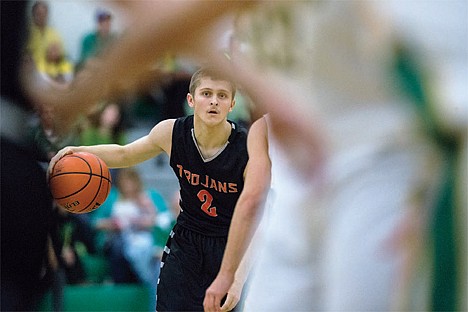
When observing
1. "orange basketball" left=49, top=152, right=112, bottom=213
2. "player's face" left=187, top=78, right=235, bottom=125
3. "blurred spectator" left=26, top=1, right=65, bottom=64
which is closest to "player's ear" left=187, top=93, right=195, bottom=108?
"player's face" left=187, top=78, right=235, bottom=125

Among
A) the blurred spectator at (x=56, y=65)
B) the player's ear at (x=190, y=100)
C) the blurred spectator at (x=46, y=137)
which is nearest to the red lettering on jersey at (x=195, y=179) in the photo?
the player's ear at (x=190, y=100)

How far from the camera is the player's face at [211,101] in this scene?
108 inches

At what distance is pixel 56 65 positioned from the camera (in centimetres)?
287

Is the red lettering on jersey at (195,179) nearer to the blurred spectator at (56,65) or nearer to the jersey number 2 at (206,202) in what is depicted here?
the jersey number 2 at (206,202)

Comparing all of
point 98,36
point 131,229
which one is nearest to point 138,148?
point 98,36

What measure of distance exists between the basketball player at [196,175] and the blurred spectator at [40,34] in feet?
1.10

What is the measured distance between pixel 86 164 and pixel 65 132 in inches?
13.0

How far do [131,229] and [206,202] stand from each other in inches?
31.9

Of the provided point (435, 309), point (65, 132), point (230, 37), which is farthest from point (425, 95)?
point (65, 132)

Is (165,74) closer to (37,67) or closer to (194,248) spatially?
(37,67)

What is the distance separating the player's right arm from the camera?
9.78 feet

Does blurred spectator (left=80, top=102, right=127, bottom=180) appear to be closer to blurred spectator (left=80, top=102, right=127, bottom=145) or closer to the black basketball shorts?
blurred spectator (left=80, top=102, right=127, bottom=145)

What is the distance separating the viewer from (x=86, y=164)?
9.45 ft

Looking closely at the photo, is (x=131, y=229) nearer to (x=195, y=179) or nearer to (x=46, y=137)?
(x=195, y=179)
